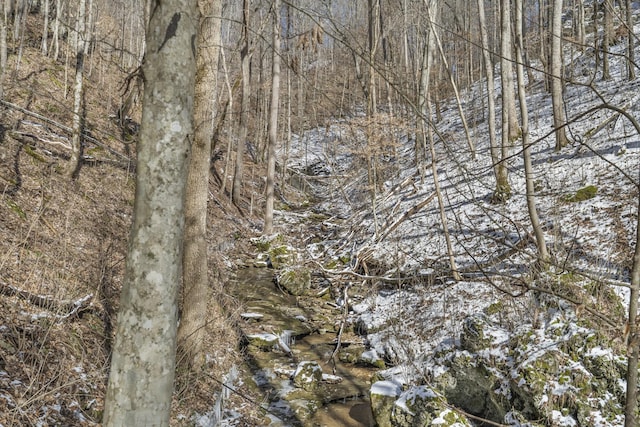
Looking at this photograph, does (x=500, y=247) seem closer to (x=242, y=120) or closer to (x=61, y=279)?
(x=61, y=279)

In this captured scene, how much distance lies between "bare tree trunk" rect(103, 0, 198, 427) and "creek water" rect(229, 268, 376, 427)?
433cm

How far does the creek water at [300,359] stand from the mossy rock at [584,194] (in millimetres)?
5581

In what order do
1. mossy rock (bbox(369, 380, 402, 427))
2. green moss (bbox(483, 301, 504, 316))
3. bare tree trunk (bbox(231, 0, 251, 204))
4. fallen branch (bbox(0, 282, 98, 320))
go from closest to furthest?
fallen branch (bbox(0, 282, 98, 320)) → mossy rock (bbox(369, 380, 402, 427)) → green moss (bbox(483, 301, 504, 316)) → bare tree trunk (bbox(231, 0, 251, 204))

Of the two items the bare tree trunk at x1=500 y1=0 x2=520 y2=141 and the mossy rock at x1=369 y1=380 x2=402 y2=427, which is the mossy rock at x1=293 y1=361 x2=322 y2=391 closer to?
the mossy rock at x1=369 y1=380 x2=402 y2=427

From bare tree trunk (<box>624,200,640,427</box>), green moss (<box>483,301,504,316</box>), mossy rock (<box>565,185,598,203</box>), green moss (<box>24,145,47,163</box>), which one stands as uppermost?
green moss (<box>24,145,47,163</box>)

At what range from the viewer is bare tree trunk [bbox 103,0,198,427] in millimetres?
1654

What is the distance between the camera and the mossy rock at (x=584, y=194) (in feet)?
28.6

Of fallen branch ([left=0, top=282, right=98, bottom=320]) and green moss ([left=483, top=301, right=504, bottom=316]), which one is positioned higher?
fallen branch ([left=0, top=282, right=98, bottom=320])

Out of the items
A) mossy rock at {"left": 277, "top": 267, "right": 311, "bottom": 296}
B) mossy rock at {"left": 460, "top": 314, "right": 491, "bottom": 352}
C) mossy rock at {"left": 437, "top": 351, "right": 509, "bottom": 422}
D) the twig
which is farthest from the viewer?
mossy rock at {"left": 277, "top": 267, "right": 311, "bottom": 296}

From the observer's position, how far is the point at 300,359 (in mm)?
7457

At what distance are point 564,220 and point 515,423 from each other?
5.16m

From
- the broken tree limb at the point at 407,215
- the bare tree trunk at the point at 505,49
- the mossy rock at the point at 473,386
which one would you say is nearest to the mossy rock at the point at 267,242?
the broken tree limb at the point at 407,215

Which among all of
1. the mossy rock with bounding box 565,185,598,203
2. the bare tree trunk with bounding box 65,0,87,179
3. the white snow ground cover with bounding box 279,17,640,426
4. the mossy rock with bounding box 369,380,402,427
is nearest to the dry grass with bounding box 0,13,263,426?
the bare tree trunk with bounding box 65,0,87,179

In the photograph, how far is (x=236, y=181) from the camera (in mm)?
17141
